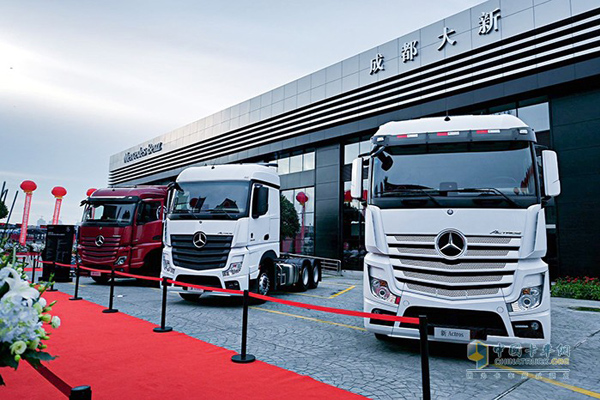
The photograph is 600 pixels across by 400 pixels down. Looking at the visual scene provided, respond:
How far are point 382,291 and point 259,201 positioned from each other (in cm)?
481

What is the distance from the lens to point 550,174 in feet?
17.7

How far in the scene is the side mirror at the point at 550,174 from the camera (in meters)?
5.33

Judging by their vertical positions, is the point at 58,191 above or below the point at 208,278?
above

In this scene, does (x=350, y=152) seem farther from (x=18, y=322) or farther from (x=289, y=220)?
(x=18, y=322)

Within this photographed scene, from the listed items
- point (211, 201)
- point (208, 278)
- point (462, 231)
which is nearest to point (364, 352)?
point (462, 231)

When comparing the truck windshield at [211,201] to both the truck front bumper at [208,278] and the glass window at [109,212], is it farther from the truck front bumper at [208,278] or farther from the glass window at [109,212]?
the glass window at [109,212]

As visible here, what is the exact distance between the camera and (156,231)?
14.1 m

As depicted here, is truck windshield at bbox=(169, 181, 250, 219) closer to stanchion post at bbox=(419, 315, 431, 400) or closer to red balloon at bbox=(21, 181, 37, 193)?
stanchion post at bbox=(419, 315, 431, 400)

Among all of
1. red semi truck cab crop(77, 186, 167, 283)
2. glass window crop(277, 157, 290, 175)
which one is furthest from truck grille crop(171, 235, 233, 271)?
glass window crop(277, 157, 290, 175)

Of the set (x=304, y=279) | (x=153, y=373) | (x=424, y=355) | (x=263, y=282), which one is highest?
(x=424, y=355)

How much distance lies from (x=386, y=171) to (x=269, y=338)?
3294 mm

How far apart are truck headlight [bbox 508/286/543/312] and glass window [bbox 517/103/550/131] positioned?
1437 cm

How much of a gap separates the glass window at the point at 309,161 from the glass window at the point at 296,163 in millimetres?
520

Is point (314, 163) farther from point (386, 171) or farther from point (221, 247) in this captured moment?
point (386, 171)
